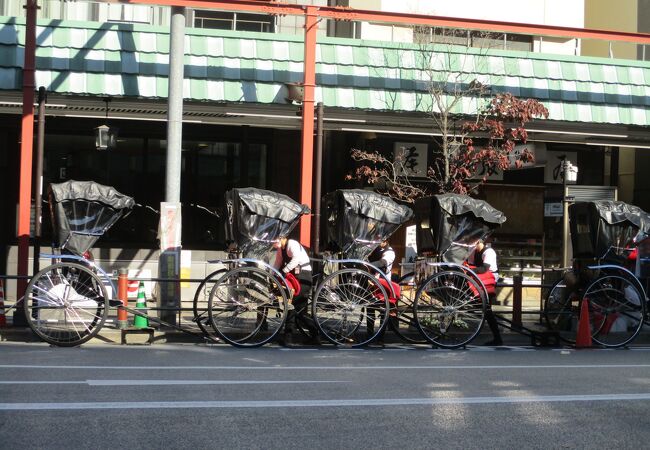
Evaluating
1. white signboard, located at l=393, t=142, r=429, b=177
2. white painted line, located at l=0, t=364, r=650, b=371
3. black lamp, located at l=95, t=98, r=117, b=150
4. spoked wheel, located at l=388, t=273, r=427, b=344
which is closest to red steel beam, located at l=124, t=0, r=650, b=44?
black lamp, located at l=95, t=98, r=117, b=150

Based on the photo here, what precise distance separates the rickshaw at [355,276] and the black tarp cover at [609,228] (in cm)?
275

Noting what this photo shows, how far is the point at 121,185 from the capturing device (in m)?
18.7

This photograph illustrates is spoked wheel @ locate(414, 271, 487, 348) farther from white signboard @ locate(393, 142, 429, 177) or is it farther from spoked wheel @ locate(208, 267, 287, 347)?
white signboard @ locate(393, 142, 429, 177)

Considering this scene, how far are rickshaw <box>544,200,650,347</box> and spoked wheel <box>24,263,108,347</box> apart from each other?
21.7ft

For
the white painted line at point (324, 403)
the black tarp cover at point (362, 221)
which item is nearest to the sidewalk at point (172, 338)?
the black tarp cover at point (362, 221)

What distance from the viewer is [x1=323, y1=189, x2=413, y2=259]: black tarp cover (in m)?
13.0

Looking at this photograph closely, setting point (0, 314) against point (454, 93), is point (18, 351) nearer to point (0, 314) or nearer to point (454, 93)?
point (0, 314)

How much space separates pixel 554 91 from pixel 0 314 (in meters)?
10.7

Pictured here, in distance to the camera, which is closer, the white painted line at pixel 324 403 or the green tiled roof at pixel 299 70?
the white painted line at pixel 324 403

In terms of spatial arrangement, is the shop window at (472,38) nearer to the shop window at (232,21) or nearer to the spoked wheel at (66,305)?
the shop window at (232,21)

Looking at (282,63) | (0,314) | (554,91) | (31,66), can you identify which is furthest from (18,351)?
(554,91)

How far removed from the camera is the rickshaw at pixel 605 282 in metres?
13.3

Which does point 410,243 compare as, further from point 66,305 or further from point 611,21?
point 611,21

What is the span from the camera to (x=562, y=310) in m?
13.8
